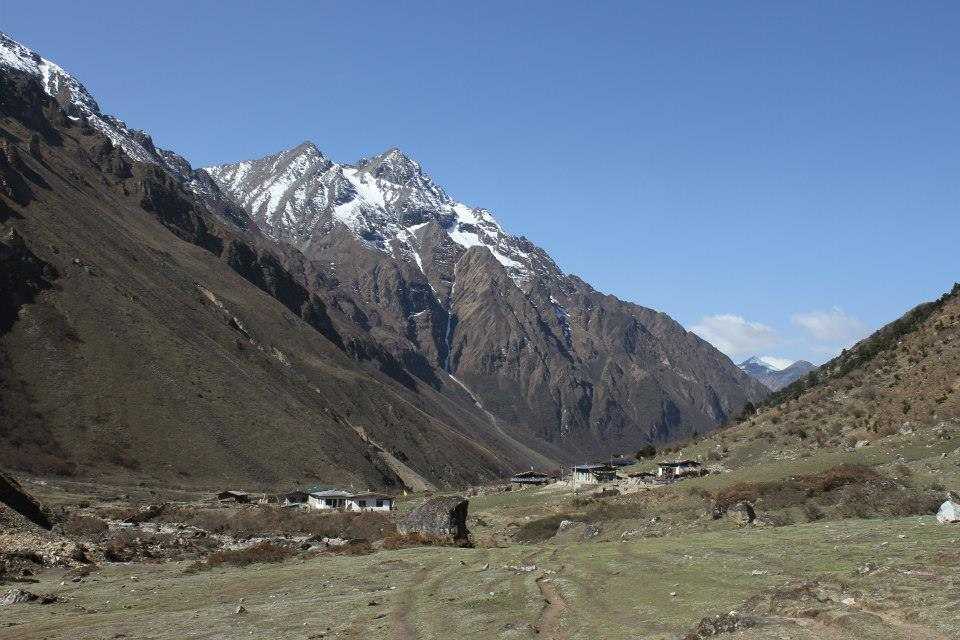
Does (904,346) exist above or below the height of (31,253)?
below

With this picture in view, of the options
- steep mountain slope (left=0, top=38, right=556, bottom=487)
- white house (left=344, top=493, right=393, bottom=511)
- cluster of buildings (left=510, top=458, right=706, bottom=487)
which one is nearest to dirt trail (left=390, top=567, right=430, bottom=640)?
cluster of buildings (left=510, top=458, right=706, bottom=487)

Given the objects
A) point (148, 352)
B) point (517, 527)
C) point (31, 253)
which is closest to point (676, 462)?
point (517, 527)

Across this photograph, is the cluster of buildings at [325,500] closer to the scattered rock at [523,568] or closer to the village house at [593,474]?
the village house at [593,474]

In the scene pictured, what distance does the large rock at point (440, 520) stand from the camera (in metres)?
45.7

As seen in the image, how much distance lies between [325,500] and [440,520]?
5548 cm

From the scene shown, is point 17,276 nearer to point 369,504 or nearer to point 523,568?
point 369,504

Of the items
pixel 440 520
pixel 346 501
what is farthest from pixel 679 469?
pixel 440 520

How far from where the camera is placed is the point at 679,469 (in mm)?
85062

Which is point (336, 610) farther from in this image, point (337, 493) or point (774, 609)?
point (337, 493)

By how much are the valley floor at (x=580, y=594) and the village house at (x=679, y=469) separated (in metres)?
49.8

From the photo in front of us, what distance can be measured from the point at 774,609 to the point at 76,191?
211 meters

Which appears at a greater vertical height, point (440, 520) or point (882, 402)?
point (882, 402)

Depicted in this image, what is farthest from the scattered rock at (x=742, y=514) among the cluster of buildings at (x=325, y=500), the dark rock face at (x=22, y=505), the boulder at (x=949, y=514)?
the cluster of buildings at (x=325, y=500)

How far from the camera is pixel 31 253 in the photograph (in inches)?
5871
